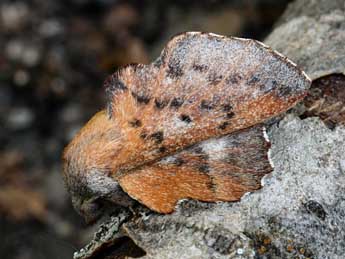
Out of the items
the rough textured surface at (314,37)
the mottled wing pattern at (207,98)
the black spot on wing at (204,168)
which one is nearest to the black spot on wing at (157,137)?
the mottled wing pattern at (207,98)

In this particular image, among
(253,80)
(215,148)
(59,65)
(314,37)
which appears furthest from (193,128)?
(59,65)

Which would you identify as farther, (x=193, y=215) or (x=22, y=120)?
(x=22, y=120)

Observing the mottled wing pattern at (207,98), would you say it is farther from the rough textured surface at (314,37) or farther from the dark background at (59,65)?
the dark background at (59,65)

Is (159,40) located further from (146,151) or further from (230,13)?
(146,151)

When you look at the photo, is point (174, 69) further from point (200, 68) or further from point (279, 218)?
point (279, 218)

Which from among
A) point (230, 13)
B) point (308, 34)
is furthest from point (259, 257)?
point (230, 13)
